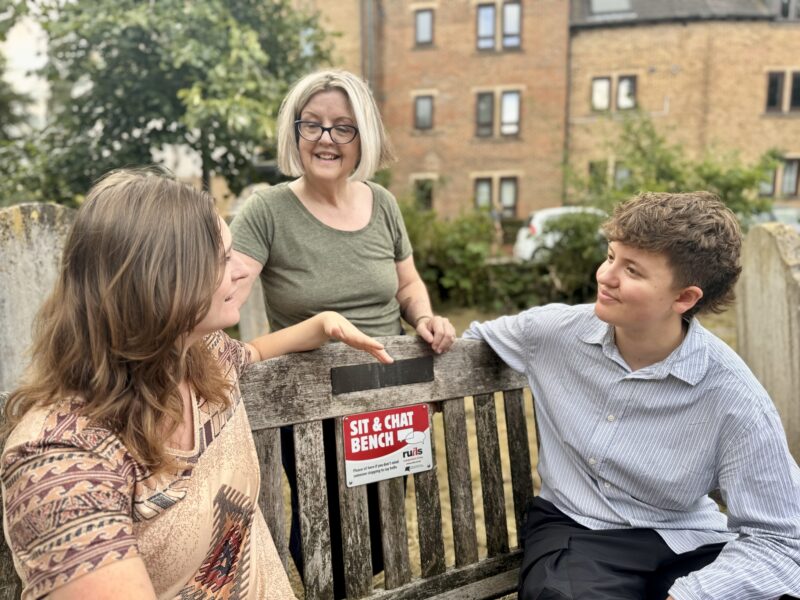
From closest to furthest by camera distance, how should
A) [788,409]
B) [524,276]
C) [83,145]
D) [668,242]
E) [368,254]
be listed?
1. [668,242]
2. [368,254]
3. [788,409]
4. [83,145]
5. [524,276]

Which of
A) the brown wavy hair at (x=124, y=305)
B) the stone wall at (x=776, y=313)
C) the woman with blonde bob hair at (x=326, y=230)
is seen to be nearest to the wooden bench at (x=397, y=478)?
the woman with blonde bob hair at (x=326, y=230)

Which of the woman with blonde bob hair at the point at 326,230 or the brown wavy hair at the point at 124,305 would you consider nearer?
the brown wavy hair at the point at 124,305

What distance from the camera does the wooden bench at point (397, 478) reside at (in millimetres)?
1996

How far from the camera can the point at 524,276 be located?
9422mm

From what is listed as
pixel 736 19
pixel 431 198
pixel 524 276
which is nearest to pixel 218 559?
pixel 524 276

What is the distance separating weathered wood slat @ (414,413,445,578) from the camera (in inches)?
88.9

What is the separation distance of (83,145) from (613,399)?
8563 mm

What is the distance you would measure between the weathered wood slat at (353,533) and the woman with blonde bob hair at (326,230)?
0.10 metres

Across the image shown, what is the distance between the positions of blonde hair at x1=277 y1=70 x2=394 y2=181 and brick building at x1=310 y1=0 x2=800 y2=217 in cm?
1965

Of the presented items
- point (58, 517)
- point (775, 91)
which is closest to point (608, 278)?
point (58, 517)

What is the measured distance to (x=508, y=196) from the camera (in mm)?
23547

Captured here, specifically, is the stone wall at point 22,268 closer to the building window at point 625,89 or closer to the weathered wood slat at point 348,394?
the weathered wood slat at point 348,394

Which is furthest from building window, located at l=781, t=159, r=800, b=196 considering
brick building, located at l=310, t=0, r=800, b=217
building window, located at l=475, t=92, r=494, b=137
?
building window, located at l=475, t=92, r=494, b=137

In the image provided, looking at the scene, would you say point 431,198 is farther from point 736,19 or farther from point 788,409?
point 788,409
